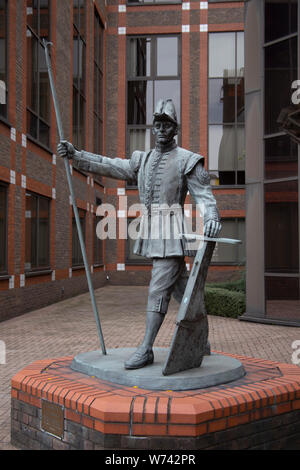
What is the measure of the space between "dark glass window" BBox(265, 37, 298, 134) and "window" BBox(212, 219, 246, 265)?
39.2ft

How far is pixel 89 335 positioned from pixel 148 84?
16581mm

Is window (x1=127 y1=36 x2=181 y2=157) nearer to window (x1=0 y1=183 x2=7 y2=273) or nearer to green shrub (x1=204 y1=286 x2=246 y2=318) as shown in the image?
green shrub (x1=204 y1=286 x2=246 y2=318)

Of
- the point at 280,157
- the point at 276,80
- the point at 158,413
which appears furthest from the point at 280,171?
the point at 158,413

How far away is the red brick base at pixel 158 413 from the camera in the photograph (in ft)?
11.2

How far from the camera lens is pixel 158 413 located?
11.2 ft

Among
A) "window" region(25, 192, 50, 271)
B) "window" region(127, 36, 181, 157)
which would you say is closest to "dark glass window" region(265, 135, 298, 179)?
"window" region(25, 192, 50, 271)

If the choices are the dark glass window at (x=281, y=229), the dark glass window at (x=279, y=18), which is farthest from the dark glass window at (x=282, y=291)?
the dark glass window at (x=279, y=18)

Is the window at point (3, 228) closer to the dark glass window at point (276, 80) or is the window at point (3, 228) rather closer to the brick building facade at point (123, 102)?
the brick building facade at point (123, 102)

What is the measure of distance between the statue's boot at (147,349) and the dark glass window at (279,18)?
968cm

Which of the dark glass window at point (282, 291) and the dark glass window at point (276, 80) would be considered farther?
the dark glass window at point (282, 291)

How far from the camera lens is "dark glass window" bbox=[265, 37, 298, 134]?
1210 cm

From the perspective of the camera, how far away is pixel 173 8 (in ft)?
80.1

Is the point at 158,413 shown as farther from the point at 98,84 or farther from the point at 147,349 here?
the point at 98,84

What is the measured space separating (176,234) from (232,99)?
20798 millimetres
